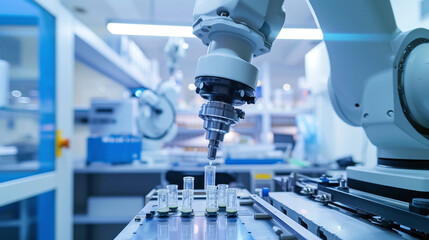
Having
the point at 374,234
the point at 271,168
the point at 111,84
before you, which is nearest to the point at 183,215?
the point at 374,234

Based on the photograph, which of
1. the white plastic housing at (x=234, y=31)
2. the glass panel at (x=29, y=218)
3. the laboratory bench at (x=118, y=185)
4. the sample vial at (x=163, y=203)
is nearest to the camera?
the white plastic housing at (x=234, y=31)

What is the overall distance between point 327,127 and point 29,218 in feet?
8.74

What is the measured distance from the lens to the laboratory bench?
1985 mm

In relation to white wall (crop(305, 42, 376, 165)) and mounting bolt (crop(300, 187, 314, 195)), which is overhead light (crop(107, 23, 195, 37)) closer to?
mounting bolt (crop(300, 187, 314, 195))

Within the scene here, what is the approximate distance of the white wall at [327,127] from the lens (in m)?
2.13

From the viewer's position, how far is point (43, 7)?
148cm

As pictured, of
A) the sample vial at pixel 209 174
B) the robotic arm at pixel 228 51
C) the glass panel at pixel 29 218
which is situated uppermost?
the robotic arm at pixel 228 51

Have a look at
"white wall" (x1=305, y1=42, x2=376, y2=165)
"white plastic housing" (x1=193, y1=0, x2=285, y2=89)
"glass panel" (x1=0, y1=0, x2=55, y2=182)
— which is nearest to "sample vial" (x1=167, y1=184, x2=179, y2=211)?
"white plastic housing" (x1=193, y1=0, x2=285, y2=89)

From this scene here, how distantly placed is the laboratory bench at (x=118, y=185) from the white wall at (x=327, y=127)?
0.41 metres

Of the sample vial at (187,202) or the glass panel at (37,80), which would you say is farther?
the glass panel at (37,80)

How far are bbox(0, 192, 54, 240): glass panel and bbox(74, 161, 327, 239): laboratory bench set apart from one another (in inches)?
14.3

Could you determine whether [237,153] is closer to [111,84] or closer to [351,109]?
[351,109]

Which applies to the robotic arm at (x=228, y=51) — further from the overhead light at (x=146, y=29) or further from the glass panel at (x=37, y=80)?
the glass panel at (x=37, y=80)

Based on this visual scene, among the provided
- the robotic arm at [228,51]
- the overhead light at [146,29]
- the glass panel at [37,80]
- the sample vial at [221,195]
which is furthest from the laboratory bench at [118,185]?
the robotic arm at [228,51]
